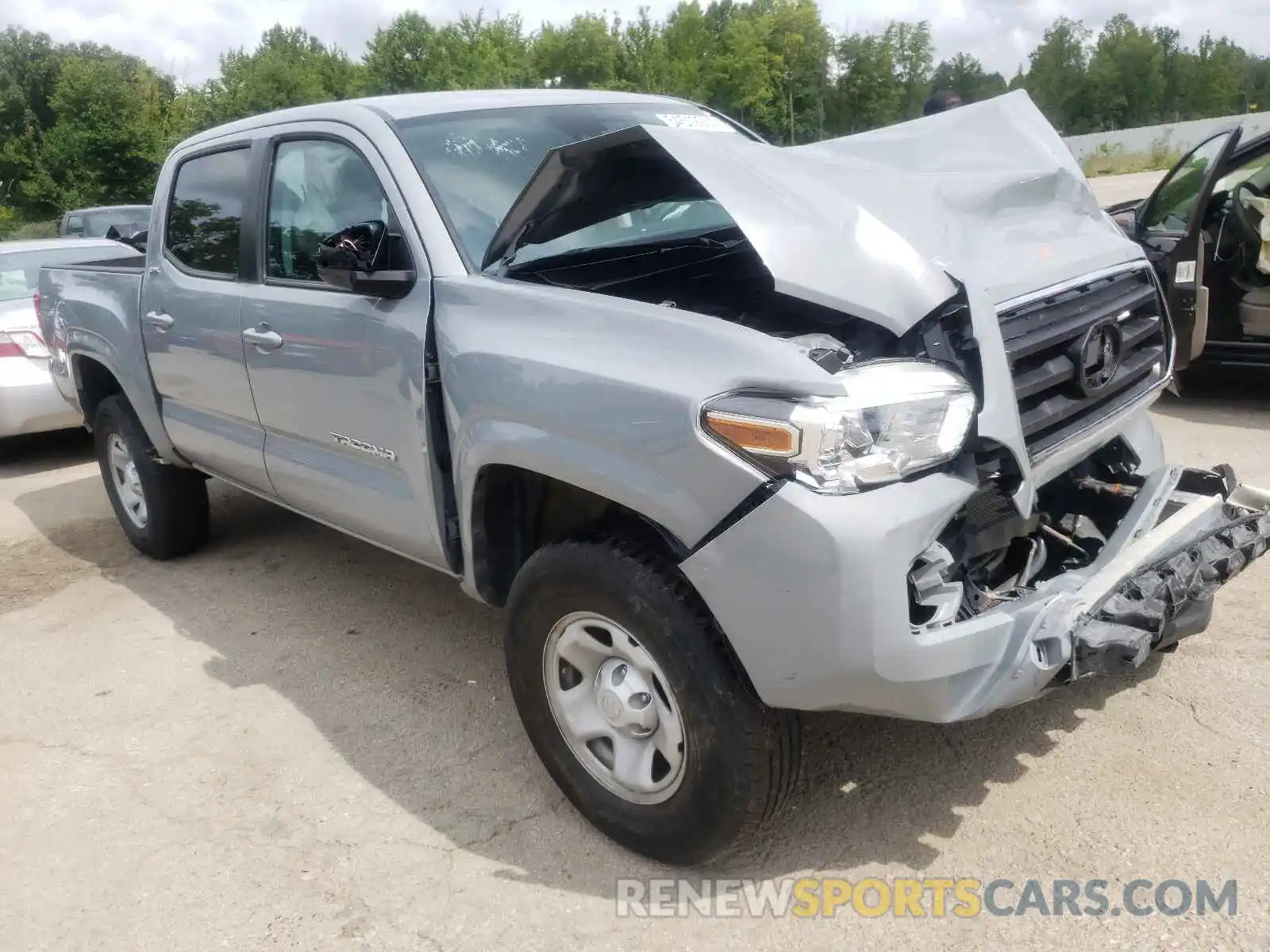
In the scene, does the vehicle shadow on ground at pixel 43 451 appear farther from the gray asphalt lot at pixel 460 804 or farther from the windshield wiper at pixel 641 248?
the windshield wiper at pixel 641 248

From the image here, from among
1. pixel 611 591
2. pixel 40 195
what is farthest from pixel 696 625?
pixel 40 195

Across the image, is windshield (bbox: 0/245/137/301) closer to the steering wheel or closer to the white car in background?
the white car in background

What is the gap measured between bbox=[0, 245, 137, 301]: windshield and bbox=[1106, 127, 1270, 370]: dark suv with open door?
6616 millimetres

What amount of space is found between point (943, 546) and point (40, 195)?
4753 centimetres

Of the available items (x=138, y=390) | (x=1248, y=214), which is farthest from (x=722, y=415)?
(x=1248, y=214)

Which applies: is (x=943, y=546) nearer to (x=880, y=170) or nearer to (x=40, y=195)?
(x=880, y=170)

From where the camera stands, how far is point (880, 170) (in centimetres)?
291

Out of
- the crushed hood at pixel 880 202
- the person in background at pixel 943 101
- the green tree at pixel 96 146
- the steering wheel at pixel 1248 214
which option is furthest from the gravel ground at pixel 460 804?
the green tree at pixel 96 146

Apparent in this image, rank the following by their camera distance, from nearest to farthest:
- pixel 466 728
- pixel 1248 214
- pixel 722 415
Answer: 1. pixel 722 415
2. pixel 466 728
3. pixel 1248 214

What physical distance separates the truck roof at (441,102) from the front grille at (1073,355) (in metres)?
1.92

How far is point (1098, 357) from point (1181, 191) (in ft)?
14.2

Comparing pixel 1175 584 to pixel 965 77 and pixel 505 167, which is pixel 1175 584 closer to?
pixel 505 167

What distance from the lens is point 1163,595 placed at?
A: 8.23 ft

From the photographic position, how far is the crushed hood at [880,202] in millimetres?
2436
